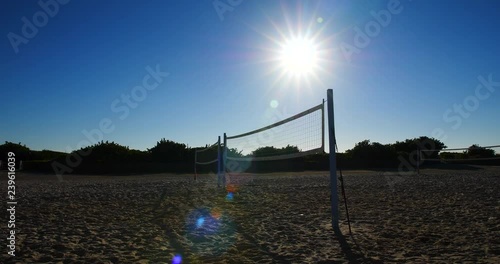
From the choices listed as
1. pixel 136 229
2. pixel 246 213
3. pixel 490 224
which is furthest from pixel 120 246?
pixel 490 224

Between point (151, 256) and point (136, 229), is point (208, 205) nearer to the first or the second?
point (136, 229)

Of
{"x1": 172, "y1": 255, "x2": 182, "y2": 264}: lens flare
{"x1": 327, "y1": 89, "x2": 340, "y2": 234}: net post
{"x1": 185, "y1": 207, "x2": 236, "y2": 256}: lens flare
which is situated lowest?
{"x1": 172, "y1": 255, "x2": 182, "y2": 264}: lens flare

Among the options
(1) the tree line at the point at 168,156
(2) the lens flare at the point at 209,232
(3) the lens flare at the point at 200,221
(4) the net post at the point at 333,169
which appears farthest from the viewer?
(1) the tree line at the point at 168,156

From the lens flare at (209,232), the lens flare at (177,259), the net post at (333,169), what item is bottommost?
the lens flare at (177,259)

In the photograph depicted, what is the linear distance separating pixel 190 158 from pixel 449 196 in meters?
26.7

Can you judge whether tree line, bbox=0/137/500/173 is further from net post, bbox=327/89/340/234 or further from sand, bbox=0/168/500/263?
net post, bbox=327/89/340/234

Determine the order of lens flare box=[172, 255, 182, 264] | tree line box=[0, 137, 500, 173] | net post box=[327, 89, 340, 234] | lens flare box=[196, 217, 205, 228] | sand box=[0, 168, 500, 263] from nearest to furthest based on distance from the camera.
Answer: lens flare box=[172, 255, 182, 264] < sand box=[0, 168, 500, 263] < net post box=[327, 89, 340, 234] < lens flare box=[196, 217, 205, 228] < tree line box=[0, 137, 500, 173]

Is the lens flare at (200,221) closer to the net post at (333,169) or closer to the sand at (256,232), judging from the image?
the sand at (256,232)

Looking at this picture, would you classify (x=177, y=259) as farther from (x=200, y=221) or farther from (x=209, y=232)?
(x=200, y=221)

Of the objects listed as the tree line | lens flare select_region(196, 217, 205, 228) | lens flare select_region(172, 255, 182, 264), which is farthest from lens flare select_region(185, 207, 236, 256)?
the tree line

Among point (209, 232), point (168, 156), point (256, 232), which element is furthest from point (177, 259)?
point (168, 156)

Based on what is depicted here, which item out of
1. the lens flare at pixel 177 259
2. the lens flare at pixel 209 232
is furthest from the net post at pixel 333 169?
the lens flare at pixel 177 259

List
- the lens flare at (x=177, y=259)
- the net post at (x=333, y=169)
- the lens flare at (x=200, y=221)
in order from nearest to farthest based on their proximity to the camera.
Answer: the lens flare at (x=177, y=259), the net post at (x=333, y=169), the lens flare at (x=200, y=221)

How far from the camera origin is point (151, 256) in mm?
4551
